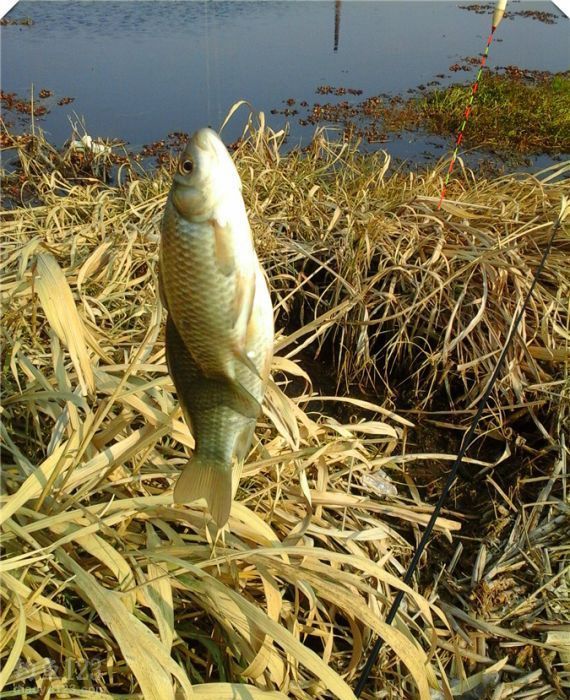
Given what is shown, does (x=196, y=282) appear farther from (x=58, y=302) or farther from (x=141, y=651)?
(x=141, y=651)

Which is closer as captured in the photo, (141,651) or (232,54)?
(141,651)

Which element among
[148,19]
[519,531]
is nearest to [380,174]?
[519,531]

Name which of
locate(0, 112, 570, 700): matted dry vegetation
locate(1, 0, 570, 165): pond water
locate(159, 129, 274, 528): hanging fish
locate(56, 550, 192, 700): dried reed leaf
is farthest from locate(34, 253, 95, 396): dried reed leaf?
locate(1, 0, 570, 165): pond water

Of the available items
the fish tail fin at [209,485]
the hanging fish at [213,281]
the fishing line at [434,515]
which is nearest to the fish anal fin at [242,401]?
Result: the hanging fish at [213,281]

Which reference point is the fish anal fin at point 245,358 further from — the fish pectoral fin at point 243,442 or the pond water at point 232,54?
the pond water at point 232,54

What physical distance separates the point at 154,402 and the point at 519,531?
1584mm

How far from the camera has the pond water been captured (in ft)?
22.3

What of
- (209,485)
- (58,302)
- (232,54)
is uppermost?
(58,302)

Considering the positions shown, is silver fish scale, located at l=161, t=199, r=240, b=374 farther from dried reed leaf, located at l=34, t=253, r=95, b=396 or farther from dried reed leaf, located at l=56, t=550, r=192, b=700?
dried reed leaf, located at l=56, t=550, r=192, b=700

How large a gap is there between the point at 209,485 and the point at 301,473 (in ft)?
2.77

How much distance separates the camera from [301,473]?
6.67 ft

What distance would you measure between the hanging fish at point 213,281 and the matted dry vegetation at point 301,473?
1.94ft

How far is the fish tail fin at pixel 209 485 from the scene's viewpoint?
122cm

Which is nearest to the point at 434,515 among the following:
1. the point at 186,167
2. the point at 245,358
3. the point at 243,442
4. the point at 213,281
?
the point at 243,442
